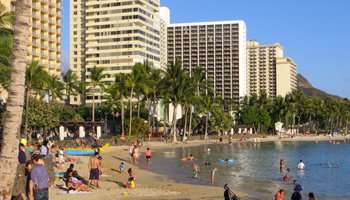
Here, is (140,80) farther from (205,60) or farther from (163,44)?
(205,60)

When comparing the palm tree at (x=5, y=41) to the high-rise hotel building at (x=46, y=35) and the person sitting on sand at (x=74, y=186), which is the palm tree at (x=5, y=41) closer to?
the person sitting on sand at (x=74, y=186)

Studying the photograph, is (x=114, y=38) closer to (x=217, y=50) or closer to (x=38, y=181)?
(x=217, y=50)

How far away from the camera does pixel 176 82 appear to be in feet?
250

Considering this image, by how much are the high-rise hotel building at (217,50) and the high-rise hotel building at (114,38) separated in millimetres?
50263

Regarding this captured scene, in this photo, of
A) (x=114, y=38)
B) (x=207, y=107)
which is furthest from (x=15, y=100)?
(x=114, y=38)

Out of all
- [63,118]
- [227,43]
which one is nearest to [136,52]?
[63,118]

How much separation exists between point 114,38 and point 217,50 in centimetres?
6503

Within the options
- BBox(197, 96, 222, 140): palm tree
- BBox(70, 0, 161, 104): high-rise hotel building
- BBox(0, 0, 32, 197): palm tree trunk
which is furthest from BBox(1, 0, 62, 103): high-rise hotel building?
BBox(0, 0, 32, 197): palm tree trunk

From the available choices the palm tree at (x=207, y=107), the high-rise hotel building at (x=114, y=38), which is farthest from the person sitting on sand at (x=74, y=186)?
the high-rise hotel building at (x=114, y=38)

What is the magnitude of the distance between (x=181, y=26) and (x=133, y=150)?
152757 millimetres

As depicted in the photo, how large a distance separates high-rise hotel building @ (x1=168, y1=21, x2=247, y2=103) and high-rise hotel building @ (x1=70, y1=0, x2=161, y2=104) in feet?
165

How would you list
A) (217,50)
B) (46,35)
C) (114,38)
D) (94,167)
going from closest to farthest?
(94,167) → (46,35) → (114,38) → (217,50)

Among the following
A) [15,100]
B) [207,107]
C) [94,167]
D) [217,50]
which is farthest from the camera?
[217,50]

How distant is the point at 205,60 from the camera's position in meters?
188
